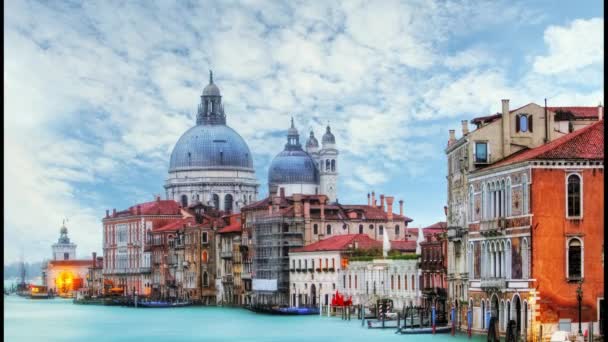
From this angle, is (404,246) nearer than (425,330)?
No

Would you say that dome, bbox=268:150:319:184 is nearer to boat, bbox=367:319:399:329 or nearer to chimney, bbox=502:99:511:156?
boat, bbox=367:319:399:329

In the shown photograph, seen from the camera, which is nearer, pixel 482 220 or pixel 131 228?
pixel 482 220

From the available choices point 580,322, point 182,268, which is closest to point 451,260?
point 580,322

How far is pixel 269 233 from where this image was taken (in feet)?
178

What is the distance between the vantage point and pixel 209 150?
3189 inches

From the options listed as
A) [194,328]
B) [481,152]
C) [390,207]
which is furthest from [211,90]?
[481,152]

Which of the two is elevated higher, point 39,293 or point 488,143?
point 488,143

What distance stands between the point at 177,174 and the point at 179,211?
6662 mm

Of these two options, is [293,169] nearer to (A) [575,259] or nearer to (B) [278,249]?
(B) [278,249]

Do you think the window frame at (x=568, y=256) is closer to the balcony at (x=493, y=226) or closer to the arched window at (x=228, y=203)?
the balcony at (x=493, y=226)

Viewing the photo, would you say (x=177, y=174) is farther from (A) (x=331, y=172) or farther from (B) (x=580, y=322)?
(B) (x=580, y=322)

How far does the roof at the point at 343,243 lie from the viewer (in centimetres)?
4669

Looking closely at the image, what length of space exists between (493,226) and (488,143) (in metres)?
2.45

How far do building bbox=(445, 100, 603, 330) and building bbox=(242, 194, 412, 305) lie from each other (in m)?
24.4
